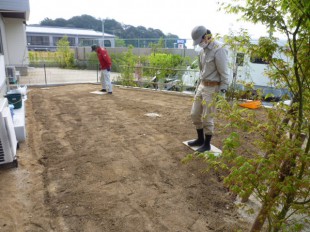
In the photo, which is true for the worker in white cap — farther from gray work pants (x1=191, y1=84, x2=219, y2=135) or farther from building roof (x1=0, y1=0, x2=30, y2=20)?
building roof (x1=0, y1=0, x2=30, y2=20)

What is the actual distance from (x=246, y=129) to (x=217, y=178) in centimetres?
187

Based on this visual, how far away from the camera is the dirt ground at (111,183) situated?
2447 millimetres

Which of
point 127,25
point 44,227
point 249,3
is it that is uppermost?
point 127,25

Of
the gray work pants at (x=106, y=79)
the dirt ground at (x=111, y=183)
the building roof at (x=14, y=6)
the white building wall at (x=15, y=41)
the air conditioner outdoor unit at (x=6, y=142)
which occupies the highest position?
the building roof at (x=14, y=6)

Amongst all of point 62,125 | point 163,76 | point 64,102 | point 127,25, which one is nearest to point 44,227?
point 62,125

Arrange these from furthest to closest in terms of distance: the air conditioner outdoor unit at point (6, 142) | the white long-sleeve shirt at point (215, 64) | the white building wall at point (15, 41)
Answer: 1. the white building wall at point (15, 41)
2. the white long-sleeve shirt at point (215, 64)
3. the air conditioner outdoor unit at point (6, 142)

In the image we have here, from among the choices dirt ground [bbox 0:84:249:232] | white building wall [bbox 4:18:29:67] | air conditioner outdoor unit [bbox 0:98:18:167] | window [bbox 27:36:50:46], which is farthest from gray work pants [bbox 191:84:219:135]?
window [bbox 27:36:50:46]

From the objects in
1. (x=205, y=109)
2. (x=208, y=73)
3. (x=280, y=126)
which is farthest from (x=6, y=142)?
(x=280, y=126)

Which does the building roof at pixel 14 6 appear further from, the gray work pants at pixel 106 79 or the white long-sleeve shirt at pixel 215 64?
→ the white long-sleeve shirt at pixel 215 64

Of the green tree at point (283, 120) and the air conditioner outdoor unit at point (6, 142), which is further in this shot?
the air conditioner outdoor unit at point (6, 142)

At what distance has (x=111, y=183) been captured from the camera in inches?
122

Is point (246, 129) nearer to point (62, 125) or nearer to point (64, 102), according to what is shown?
point (62, 125)

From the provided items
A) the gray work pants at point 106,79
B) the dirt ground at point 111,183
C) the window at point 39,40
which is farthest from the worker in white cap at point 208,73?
the window at point 39,40

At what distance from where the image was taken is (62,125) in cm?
528
